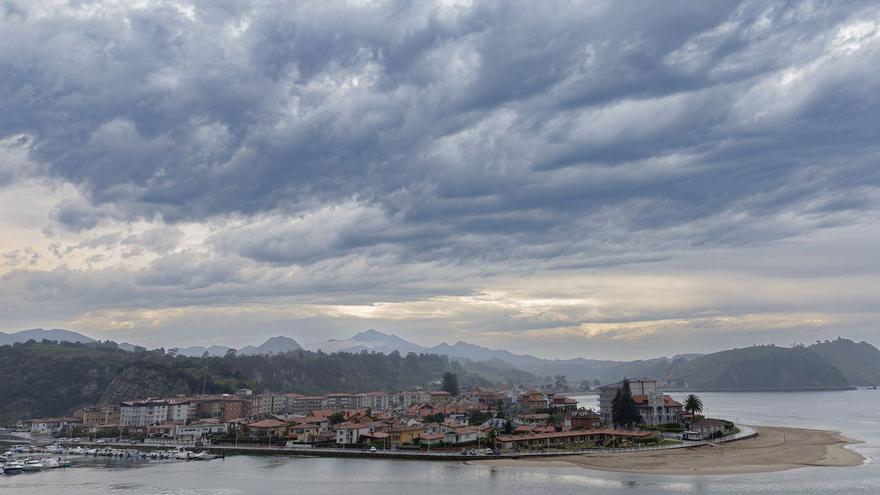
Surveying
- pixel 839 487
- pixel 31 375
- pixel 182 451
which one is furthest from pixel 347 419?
pixel 31 375

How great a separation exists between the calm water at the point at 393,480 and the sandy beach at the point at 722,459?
250 centimetres

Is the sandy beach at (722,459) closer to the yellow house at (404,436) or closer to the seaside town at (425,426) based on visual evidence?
the seaside town at (425,426)

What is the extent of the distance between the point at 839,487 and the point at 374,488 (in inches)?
1361

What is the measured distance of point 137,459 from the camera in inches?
3196

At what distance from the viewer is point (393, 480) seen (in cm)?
5728

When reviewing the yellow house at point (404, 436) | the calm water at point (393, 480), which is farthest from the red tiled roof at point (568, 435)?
the calm water at point (393, 480)

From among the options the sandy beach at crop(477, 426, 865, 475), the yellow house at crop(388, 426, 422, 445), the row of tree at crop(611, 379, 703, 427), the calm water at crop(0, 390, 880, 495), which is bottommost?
the calm water at crop(0, 390, 880, 495)

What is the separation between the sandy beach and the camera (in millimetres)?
59969

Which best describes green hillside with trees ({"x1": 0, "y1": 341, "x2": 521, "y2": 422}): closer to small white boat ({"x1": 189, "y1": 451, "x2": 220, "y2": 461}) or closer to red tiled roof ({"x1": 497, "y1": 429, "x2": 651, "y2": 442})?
small white boat ({"x1": 189, "y1": 451, "x2": 220, "y2": 461})

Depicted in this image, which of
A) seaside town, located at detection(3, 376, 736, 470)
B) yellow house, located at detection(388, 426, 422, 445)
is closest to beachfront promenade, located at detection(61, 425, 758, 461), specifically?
seaside town, located at detection(3, 376, 736, 470)

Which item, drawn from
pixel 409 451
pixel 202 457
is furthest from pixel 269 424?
pixel 409 451

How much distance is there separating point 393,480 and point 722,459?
104 ft

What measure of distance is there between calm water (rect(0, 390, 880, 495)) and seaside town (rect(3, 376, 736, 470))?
35.7 ft

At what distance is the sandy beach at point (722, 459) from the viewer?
197 ft
